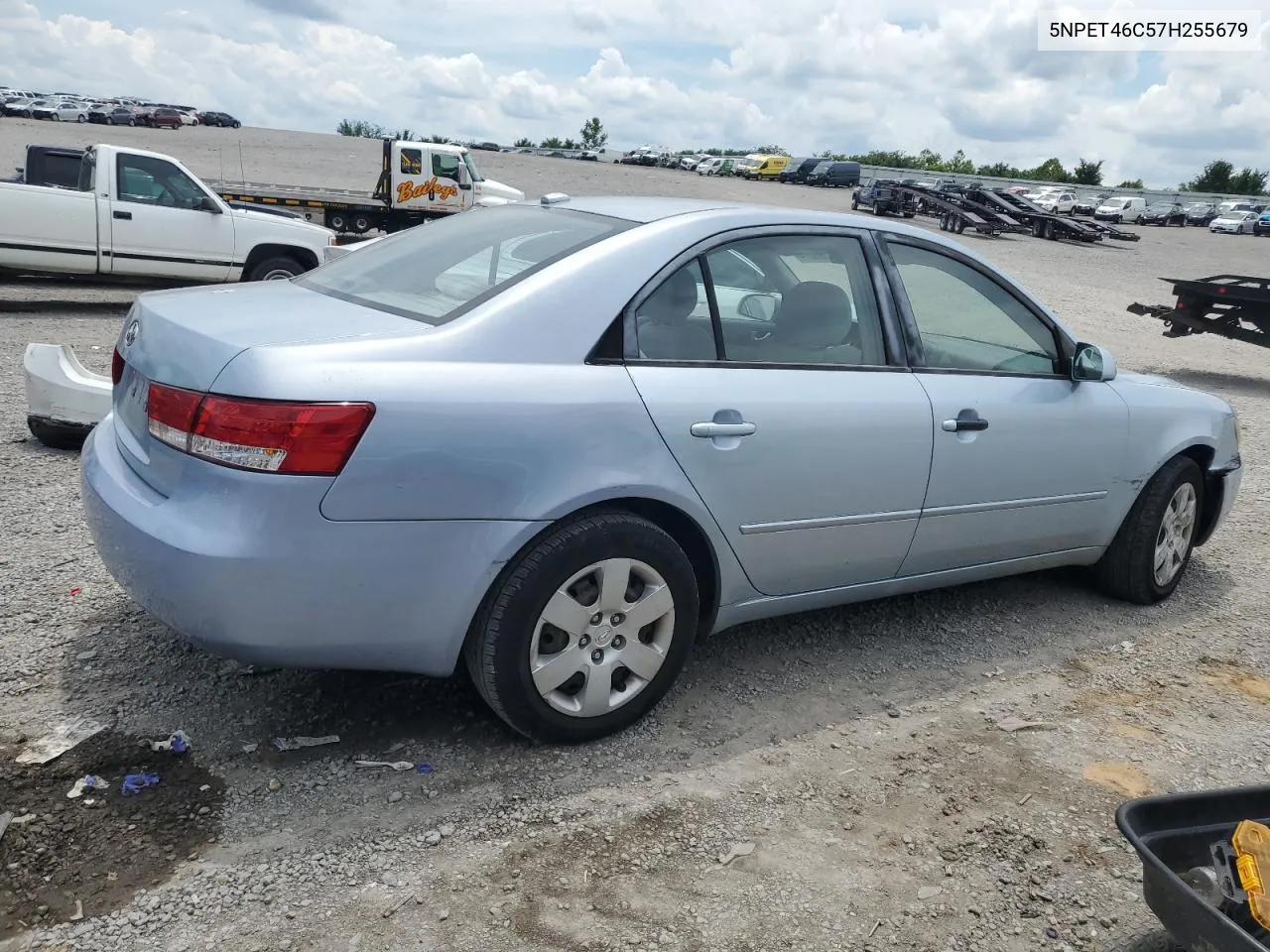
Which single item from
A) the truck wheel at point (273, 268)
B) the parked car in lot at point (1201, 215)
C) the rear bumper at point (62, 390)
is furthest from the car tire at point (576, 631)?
the parked car in lot at point (1201, 215)

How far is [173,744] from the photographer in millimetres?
3117

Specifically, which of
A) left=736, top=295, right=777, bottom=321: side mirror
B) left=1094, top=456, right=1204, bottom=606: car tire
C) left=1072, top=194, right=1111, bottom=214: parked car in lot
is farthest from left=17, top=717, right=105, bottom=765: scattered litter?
left=1072, top=194, right=1111, bottom=214: parked car in lot

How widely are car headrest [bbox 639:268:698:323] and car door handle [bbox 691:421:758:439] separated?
0.34m

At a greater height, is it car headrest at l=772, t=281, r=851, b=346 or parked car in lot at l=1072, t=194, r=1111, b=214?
parked car in lot at l=1072, t=194, r=1111, b=214

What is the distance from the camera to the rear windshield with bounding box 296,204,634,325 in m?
3.23

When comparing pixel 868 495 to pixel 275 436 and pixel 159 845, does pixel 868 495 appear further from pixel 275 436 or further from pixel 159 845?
pixel 159 845

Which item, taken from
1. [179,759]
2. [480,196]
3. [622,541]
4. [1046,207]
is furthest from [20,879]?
[1046,207]

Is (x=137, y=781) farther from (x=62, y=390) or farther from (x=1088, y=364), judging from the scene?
(x=1088, y=364)

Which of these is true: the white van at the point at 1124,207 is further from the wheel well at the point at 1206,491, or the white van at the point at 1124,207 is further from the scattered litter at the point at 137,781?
the scattered litter at the point at 137,781

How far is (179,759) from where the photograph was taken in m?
3.07

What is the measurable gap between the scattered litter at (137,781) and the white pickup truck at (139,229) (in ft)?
27.8

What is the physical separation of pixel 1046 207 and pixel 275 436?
5353 cm

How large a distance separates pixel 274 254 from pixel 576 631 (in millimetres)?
10184

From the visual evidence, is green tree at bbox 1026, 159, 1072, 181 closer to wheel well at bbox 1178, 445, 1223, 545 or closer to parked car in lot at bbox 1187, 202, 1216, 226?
parked car in lot at bbox 1187, 202, 1216, 226
